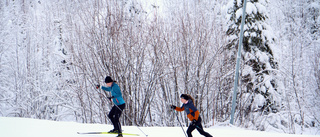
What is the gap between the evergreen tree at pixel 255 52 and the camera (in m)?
12.3

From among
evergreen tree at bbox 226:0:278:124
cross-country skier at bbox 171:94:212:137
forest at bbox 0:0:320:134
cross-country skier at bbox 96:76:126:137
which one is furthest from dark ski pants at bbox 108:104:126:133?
evergreen tree at bbox 226:0:278:124

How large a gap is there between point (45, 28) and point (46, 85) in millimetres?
4273

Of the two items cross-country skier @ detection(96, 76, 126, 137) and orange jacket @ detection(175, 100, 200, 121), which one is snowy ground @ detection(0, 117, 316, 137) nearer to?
cross-country skier @ detection(96, 76, 126, 137)

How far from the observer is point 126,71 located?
10.8m

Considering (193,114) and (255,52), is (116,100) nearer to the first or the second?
(193,114)

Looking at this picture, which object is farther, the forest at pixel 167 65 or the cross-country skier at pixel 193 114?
the forest at pixel 167 65

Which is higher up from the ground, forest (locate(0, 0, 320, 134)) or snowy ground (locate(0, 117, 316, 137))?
forest (locate(0, 0, 320, 134))

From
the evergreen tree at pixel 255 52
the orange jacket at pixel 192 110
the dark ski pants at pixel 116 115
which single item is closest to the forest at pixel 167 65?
the evergreen tree at pixel 255 52

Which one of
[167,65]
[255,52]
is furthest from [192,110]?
[255,52]

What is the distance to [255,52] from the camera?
12625 millimetres

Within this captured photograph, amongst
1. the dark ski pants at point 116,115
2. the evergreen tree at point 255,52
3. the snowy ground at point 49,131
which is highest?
the evergreen tree at point 255,52

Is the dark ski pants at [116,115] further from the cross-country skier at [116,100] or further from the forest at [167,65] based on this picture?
the forest at [167,65]

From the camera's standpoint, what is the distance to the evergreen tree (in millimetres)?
12305

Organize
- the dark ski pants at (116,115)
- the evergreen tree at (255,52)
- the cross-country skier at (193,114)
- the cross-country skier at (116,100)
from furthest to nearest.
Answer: the evergreen tree at (255,52) → the dark ski pants at (116,115) → the cross-country skier at (116,100) → the cross-country skier at (193,114)
